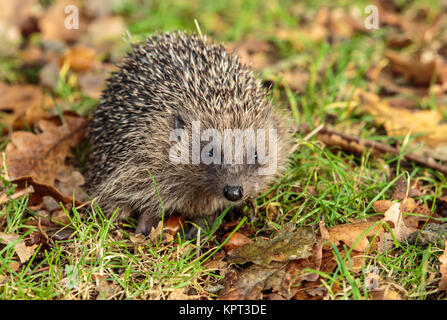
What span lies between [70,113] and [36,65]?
8.05ft

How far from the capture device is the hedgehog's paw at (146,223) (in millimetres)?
5203

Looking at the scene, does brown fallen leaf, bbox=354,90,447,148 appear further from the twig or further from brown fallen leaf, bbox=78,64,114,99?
brown fallen leaf, bbox=78,64,114,99

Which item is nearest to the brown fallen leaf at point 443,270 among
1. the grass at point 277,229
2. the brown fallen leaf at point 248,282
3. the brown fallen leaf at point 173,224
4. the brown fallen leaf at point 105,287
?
the grass at point 277,229

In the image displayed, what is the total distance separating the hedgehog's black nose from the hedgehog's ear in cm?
87

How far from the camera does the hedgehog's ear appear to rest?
5.00m

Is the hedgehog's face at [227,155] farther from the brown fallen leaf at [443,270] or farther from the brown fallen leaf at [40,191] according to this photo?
the brown fallen leaf at [443,270]

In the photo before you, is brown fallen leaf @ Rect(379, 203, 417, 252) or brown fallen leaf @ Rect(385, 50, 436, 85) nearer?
brown fallen leaf @ Rect(379, 203, 417, 252)

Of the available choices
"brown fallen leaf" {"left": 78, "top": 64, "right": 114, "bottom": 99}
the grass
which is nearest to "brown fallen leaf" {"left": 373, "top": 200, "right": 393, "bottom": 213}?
the grass

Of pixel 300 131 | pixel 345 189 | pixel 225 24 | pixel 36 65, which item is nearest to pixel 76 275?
pixel 345 189

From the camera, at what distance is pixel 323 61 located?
7980mm

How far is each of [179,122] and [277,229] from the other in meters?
1.48

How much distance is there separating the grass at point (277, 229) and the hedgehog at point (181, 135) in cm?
37

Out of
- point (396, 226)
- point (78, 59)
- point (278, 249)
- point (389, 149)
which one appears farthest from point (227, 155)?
point (78, 59)

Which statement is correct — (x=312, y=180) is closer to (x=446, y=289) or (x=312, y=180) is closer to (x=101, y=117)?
(x=446, y=289)
